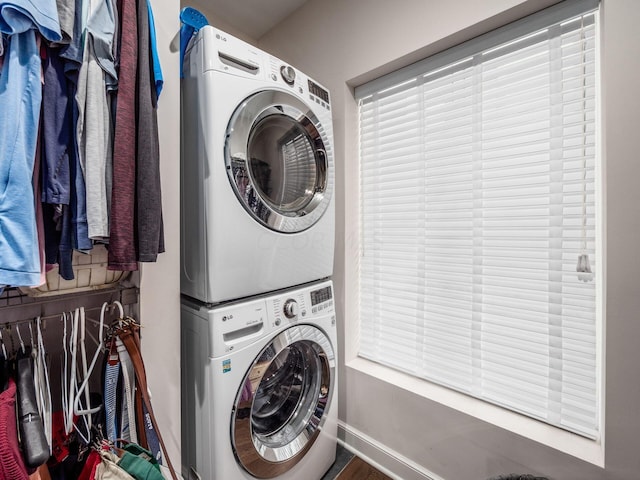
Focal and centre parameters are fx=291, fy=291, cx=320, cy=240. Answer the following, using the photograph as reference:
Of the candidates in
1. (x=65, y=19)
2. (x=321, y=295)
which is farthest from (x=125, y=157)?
(x=321, y=295)

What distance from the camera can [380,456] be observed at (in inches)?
61.2

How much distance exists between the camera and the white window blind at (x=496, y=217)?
1.13m

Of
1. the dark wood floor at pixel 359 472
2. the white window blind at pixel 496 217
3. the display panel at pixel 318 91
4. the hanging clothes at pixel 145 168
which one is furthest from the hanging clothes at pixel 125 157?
the dark wood floor at pixel 359 472

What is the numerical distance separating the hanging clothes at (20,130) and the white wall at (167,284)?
32cm

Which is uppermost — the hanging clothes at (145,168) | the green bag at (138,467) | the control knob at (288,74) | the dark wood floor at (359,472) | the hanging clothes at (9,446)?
the control knob at (288,74)

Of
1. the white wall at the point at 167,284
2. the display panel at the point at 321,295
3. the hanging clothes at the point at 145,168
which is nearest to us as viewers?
the hanging clothes at the point at 145,168

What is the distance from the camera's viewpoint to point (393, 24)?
1.47m

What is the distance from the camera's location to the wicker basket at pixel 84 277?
77 cm

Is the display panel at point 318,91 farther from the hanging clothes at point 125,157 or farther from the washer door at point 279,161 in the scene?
the hanging clothes at point 125,157

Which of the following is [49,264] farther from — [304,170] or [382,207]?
[382,207]

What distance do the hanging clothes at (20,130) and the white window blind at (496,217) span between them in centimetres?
144

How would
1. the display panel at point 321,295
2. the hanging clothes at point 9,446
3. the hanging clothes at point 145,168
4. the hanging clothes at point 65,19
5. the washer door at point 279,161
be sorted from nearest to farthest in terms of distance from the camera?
1. the hanging clothes at point 9,446
2. the hanging clothes at point 65,19
3. the hanging clothes at point 145,168
4. the washer door at point 279,161
5. the display panel at point 321,295

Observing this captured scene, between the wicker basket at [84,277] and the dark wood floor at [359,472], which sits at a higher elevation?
the wicker basket at [84,277]

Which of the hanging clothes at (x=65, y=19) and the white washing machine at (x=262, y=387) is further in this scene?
the white washing machine at (x=262, y=387)
